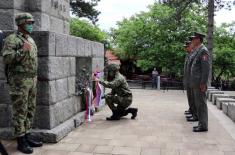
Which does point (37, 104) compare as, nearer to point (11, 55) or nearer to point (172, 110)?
point (11, 55)

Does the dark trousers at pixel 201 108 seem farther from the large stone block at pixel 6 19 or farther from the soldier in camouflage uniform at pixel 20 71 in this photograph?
the large stone block at pixel 6 19

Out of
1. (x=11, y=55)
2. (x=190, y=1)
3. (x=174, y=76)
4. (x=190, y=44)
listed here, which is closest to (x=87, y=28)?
(x=174, y=76)

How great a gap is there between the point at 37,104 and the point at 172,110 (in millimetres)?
4826

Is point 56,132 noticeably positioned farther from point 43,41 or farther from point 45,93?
point 43,41

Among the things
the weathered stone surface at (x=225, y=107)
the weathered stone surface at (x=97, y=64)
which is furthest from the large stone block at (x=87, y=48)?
the weathered stone surface at (x=225, y=107)

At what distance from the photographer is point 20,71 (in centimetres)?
582

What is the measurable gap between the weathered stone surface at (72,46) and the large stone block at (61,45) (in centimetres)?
21

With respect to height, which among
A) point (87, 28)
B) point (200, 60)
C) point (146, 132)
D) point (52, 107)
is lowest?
point (146, 132)

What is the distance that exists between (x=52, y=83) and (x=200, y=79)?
9.05 feet

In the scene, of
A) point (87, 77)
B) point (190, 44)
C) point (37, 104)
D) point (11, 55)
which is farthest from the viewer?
point (87, 77)

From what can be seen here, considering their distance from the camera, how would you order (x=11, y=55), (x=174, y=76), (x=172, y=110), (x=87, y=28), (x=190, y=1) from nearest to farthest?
(x=11, y=55)
(x=172, y=110)
(x=190, y=1)
(x=174, y=76)
(x=87, y=28)

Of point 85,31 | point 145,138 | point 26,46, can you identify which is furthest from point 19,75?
point 85,31

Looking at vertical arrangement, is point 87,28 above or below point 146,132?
above

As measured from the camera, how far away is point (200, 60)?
24.6 feet
